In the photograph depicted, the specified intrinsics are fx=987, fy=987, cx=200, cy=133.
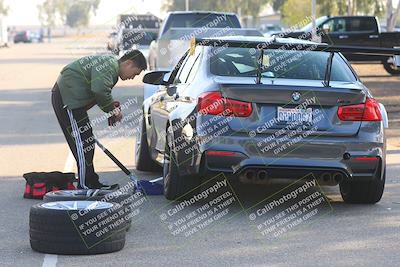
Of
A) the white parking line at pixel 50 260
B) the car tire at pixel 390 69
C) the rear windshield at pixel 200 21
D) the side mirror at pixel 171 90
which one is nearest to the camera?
the white parking line at pixel 50 260

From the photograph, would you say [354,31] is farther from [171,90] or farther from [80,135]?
[80,135]

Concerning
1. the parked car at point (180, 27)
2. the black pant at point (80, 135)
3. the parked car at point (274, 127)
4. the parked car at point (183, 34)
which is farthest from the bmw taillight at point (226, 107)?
the parked car at point (180, 27)

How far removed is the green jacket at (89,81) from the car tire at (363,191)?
8.07 ft

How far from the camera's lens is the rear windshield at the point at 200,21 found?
23719 mm

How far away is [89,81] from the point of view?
9.77 m

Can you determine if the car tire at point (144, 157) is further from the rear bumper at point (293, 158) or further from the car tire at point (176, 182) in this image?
the rear bumper at point (293, 158)

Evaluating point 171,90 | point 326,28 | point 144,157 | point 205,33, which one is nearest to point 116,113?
point 171,90

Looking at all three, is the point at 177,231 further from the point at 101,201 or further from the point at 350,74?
the point at 350,74

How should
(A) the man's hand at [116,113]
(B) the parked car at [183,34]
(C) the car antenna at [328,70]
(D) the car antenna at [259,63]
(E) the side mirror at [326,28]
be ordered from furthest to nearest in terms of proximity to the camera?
1. (E) the side mirror at [326,28]
2. (B) the parked car at [183,34]
3. (A) the man's hand at [116,113]
4. (C) the car antenna at [328,70]
5. (D) the car antenna at [259,63]

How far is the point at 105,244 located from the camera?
739 cm

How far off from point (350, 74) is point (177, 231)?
2.51 m

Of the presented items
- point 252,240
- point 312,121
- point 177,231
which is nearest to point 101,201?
point 177,231

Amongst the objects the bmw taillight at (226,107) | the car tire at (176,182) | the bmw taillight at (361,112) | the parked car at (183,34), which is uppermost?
the bmw taillight at (226,107)

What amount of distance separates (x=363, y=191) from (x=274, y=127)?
1348 mm
